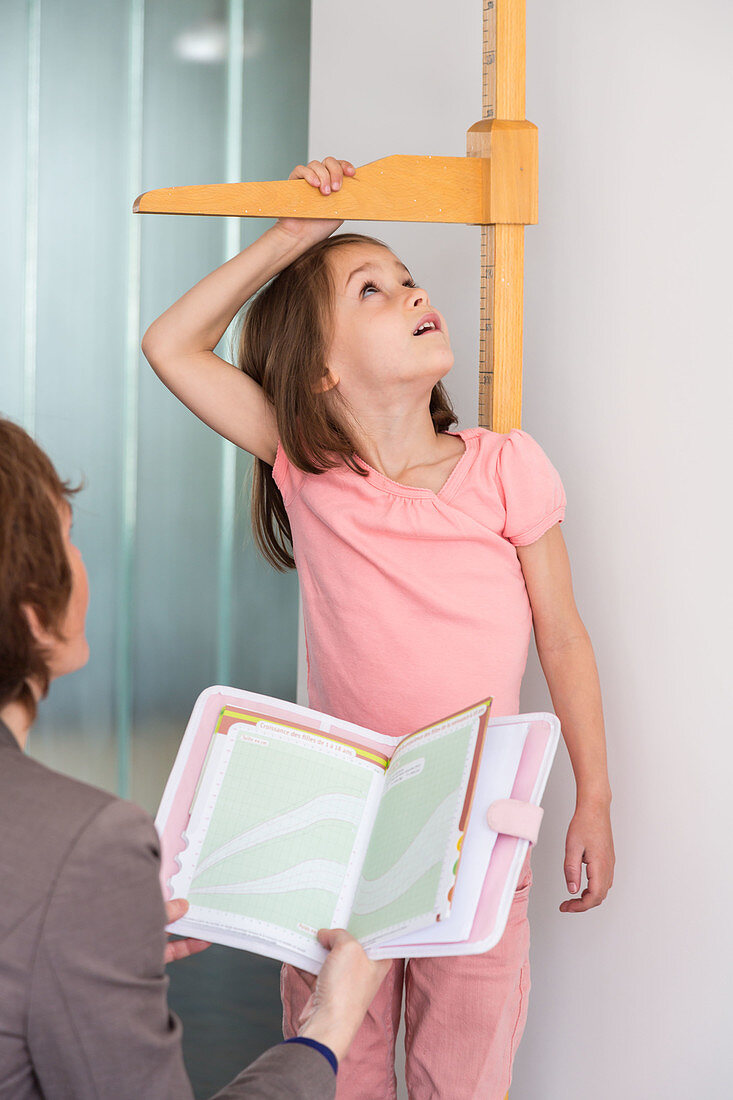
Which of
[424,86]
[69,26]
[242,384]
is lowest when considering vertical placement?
[242,384]

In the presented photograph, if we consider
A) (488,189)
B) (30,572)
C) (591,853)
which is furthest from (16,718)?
(488,189)

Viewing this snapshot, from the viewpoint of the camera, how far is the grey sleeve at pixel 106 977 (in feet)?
1.91

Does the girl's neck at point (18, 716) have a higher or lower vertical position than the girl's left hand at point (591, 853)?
higher

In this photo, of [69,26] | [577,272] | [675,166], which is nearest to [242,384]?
[577,272]

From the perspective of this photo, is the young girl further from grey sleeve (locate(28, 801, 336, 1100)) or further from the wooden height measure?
grey sleeve (locate(28, 801, 336, 1100))

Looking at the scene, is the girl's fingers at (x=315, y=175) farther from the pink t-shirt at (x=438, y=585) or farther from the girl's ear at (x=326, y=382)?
the pink t-shirt at (x=438, y=585)

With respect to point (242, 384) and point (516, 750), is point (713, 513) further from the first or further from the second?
point (242, 384)

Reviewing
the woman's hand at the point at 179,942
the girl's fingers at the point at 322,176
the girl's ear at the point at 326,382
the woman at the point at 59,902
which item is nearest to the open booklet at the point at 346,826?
the woman's hand at the point at 179,942

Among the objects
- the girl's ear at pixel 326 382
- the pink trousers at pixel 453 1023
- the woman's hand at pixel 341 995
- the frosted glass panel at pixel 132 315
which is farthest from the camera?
the frosted glass panel at pixel 132 315

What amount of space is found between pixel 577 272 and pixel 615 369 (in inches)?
5.1

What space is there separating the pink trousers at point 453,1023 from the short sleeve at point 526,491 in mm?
343

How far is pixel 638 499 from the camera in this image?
43.9 inches

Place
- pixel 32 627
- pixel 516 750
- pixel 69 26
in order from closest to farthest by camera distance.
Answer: pixel 32 627 → pixel 516 750 → pixel 69 26

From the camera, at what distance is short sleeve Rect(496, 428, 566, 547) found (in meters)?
1.07
